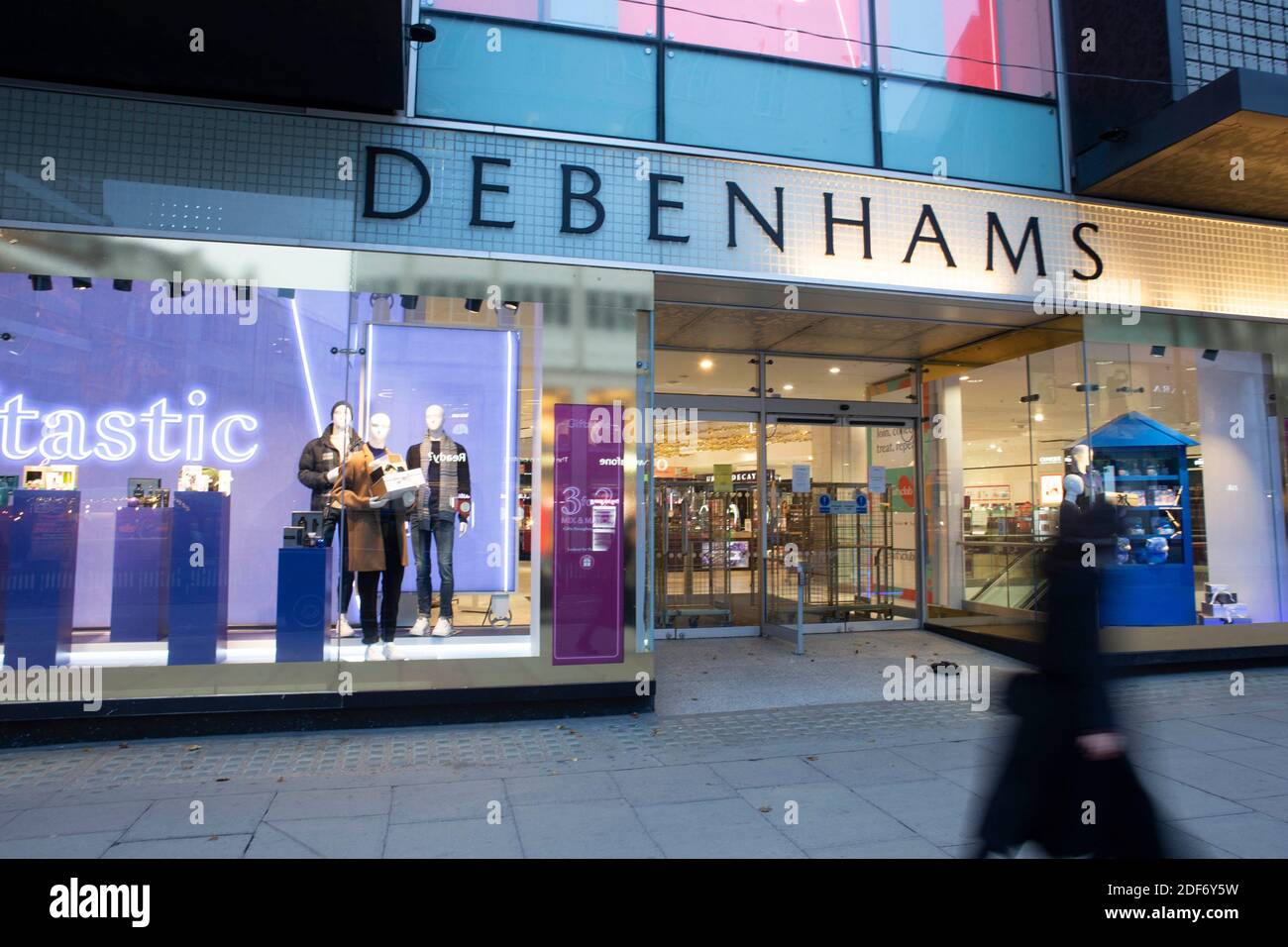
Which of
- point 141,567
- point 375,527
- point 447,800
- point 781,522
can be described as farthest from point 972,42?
point 141,567

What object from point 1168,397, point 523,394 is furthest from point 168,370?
point 1168,397

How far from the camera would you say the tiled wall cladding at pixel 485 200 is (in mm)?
6000

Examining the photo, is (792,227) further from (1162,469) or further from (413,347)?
→ (1162,469)

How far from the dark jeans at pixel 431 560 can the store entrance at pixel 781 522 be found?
3394 millimetres

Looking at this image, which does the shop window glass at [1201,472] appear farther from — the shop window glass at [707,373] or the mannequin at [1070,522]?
the mannequin at [1070,522]

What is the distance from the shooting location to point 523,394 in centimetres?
677

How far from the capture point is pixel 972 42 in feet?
26.4

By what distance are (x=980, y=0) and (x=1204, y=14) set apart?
210 centimetres

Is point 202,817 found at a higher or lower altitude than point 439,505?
lower

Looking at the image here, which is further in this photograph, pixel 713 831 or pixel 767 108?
pixel 767 108

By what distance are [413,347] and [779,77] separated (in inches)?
171

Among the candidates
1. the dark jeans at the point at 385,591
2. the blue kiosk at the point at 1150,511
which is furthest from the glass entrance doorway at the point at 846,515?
the dark jeans at the point at 385,591

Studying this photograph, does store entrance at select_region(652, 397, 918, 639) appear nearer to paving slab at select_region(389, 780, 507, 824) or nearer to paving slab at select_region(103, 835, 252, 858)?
paving slab at select_region(389, 780, 507, 824)
